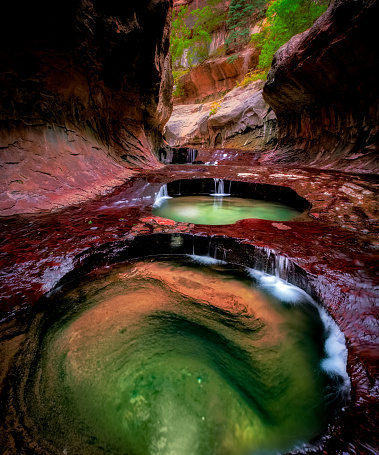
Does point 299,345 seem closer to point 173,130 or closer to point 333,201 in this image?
point 333,201

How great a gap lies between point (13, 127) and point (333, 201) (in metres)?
5.96

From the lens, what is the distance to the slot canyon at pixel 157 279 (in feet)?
4.08

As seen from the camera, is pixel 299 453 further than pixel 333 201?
No

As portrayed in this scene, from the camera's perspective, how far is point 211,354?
1716 millimetres

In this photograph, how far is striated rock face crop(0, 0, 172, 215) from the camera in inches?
148

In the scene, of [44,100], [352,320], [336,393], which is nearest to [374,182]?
[352,320]

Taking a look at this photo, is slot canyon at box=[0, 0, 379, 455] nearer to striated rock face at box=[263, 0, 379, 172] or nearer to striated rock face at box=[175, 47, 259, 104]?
striated rock face at box=[263, 0, 379, 172]

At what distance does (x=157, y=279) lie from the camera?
8.46ft

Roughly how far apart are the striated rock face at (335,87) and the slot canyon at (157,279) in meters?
0.06

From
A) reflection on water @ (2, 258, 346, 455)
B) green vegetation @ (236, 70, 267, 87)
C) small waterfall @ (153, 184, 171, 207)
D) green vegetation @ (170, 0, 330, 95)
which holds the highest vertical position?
green vegetation @ (170, 0, 330, 95)

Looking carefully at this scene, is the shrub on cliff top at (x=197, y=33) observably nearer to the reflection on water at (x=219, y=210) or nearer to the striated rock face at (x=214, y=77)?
the striated rock face at (x=214, y=77)

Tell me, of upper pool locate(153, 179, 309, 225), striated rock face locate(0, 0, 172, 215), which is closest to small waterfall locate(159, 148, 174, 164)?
striated rock face locate(0, 0, 172, 215)

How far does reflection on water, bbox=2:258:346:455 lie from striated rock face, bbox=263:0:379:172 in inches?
284

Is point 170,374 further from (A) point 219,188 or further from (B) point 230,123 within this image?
(B) point 230,123
